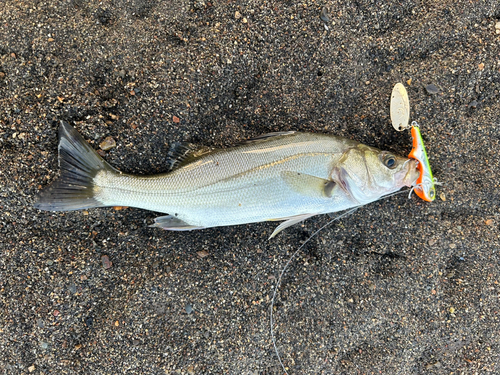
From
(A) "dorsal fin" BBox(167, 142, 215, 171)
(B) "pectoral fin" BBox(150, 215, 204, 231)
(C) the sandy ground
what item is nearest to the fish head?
(C) the sandy ground

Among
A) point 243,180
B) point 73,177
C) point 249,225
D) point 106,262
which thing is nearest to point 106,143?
point 73,177

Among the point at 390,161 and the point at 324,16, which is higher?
the point at 324,16

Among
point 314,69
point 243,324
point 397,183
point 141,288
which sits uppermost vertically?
point 314,69

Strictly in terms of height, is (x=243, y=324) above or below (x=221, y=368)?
above

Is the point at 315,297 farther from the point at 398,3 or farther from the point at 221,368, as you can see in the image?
the point at 398,3

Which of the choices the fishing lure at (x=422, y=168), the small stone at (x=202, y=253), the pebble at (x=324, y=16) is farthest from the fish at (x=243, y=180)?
the pebble at (x=324, y=16)

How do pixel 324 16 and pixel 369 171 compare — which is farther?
pixel 324 16

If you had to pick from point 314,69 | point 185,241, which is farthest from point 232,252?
point 314,69

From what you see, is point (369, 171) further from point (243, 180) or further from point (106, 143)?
point (106, 143)

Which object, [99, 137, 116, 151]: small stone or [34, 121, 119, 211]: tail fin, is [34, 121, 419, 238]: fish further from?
[99, 137, 116, 151]: small stone
